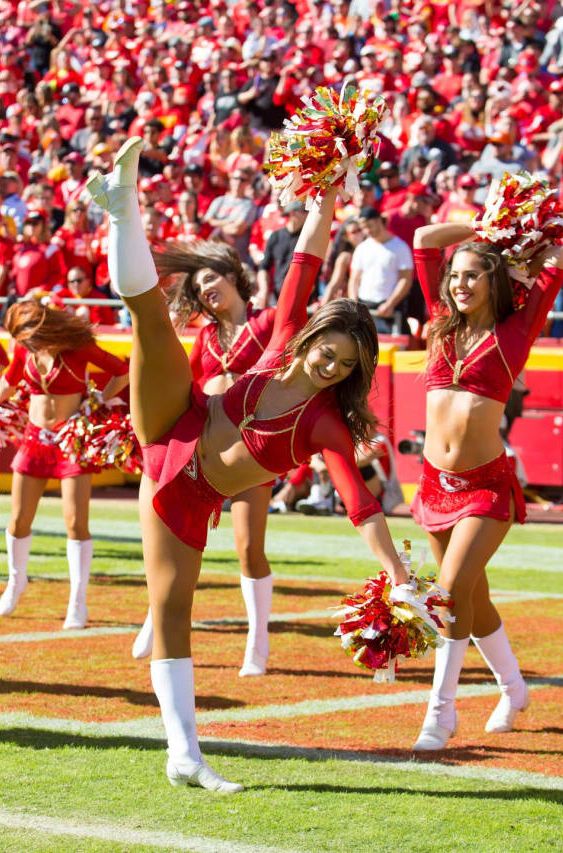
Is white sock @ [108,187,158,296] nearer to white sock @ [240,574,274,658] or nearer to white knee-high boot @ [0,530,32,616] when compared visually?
white sock @ [240,574,274,658]

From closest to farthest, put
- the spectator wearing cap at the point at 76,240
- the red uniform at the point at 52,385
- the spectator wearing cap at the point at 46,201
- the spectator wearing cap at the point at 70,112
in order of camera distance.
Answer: the red uniform at the point at 52,385
the spectator wearing cap at the point at 76,240
the spectator wearing cap at the point at 46,201
the spectator wearing cap at the point at 70,112

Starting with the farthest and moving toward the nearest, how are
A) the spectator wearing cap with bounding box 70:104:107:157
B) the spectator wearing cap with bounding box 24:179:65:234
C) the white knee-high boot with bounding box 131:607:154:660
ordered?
→ 1. the spectator wearing cap with bounding box 70:104:107:157
2. the spectator wearing cap with bounding box 24:179:65:234
3. the white knee-high boot with bounding box 131:607:154:660

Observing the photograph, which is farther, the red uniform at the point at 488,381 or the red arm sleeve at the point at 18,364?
the red arm sleeve at the point at 18,364

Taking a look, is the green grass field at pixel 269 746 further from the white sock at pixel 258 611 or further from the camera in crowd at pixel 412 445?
the camera in crowd at pixel 412 445

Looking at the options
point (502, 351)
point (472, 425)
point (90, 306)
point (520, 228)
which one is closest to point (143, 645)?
point (472, 425)

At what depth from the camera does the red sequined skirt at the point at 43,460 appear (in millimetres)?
7664

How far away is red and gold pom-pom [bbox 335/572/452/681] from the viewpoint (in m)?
4.17

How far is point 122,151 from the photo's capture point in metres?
4.46

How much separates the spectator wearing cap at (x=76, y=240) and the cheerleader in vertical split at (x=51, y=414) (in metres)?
6.61

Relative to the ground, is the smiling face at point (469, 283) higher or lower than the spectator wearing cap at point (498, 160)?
higher

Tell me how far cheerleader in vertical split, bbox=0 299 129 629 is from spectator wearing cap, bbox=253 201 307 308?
16.8ft

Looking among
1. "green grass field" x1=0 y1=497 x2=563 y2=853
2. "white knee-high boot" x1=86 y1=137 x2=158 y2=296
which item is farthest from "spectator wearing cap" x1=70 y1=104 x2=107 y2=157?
"white knee-high boot" x1=86 y1=137 x2=158 y2=296

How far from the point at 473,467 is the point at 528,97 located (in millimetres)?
10062

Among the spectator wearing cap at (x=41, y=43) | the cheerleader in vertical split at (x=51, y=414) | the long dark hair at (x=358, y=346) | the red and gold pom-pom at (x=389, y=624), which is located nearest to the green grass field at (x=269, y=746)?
the cheerleader in vertical split at (x=51, y=414)
